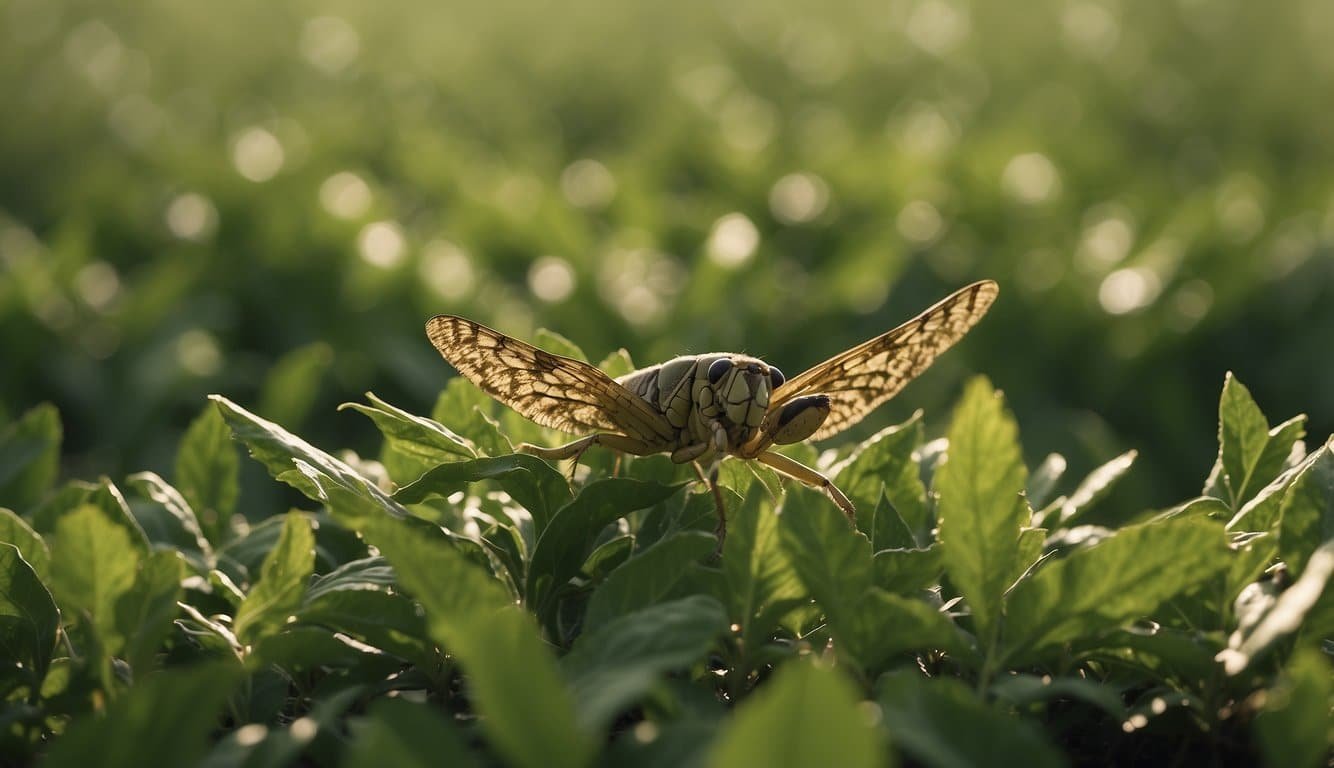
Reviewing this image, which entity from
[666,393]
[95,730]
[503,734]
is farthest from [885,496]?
[95,730]

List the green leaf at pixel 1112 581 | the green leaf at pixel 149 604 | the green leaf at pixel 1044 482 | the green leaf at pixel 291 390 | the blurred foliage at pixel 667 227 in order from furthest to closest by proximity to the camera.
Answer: the blurred foliage at pixel 667 227, the green leaf at pixel 291 390, the green leaf at pixel 1044 482, the green leaf at pixel 149 604, the green leaf at pixel 1112 581

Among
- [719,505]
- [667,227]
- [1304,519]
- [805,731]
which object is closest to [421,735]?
[805,731]

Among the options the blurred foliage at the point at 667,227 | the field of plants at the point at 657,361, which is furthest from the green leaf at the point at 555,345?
the blurred foliage at the point at 667,227

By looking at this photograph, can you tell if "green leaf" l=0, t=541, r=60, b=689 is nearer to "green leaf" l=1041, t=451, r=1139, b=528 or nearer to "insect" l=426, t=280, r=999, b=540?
"insect" l=426, t=280, r=999, b=540

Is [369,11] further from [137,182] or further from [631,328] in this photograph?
[631,328]

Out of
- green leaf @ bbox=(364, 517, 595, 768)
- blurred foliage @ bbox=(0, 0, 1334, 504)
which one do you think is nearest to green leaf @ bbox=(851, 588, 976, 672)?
green leaf @ bbox=(364, 517, 595, 768)

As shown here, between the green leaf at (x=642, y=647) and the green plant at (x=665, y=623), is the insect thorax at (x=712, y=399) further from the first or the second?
the green leaf at (x=642, y=647)

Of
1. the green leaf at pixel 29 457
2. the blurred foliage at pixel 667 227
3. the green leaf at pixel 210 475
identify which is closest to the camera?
the green leaf at pixel 210 475
